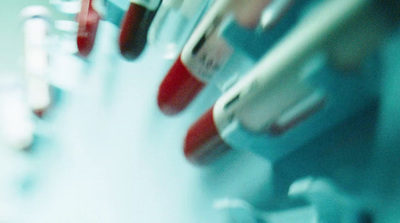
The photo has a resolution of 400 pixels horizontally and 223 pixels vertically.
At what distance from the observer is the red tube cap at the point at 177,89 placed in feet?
1.00

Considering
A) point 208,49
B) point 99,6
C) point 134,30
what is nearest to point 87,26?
point 99,6

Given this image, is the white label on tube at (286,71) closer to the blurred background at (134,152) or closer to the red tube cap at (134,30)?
the blurred background at (134,152)

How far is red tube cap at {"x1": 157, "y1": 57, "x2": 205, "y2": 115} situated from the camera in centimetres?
30

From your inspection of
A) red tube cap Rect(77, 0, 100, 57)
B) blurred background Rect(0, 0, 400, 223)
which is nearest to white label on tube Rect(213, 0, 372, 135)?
blurred background Rect(0, 0, 400, 223)

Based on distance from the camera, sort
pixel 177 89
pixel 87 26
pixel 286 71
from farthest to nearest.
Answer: pixel 87 26 < pixel 177 89 < pixel 286 71

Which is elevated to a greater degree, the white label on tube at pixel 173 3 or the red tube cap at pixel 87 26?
the white label on tube at pixel 173 3

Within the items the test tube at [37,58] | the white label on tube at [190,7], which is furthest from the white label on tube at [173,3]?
the test tube at [37,58]

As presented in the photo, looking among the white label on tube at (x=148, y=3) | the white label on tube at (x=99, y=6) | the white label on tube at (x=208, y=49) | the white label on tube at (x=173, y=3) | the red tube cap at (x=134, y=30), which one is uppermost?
the white label on tube at (x=208, y=49)

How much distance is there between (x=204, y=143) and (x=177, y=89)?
6cm

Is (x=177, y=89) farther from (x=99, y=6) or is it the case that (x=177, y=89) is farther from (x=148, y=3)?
(x=99, y=6)

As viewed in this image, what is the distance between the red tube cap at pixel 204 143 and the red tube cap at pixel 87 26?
10.8 inches

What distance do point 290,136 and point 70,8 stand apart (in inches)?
20.4

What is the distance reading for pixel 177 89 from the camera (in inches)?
12.6

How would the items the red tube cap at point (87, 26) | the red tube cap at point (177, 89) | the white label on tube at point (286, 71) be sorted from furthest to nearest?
1. the red tube cap at point (87, 26)
2. the red tube cap at point (177, 89)
3. the white label on tube at point (286, 71)
